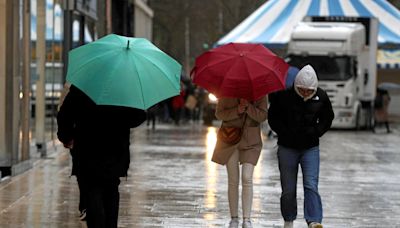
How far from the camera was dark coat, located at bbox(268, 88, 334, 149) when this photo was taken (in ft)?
29.9

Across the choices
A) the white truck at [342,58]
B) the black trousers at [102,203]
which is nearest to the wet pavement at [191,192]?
the black trousers at [102,203]

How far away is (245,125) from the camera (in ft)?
31.1

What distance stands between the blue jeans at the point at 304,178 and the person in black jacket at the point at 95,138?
2440mm

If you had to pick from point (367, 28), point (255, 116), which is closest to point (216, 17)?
point (367, 28)

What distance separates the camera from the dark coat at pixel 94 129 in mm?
7102

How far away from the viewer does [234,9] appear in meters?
48.1

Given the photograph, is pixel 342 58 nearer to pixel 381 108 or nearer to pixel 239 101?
pixel 381 108

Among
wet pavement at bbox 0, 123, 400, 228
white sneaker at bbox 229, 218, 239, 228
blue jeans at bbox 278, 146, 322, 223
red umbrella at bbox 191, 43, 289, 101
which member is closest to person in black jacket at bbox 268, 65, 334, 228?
blue jeans at bbox 278, 146, 322, 223

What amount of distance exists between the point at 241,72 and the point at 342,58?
21733 mm

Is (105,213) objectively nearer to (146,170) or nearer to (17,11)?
(17,11)

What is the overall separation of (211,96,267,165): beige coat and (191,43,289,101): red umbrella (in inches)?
9.1

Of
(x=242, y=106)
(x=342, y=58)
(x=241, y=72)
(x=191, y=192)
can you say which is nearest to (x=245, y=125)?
(x=242, y=106)

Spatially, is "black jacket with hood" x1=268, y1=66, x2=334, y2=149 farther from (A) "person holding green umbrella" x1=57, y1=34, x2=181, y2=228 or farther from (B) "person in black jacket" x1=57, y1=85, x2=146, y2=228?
(B) "person in black jacket" x1=57, y1=85, x2=146, y2=228

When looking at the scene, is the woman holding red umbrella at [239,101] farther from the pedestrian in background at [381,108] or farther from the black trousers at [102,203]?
the pedestrian in background at [381,108]
